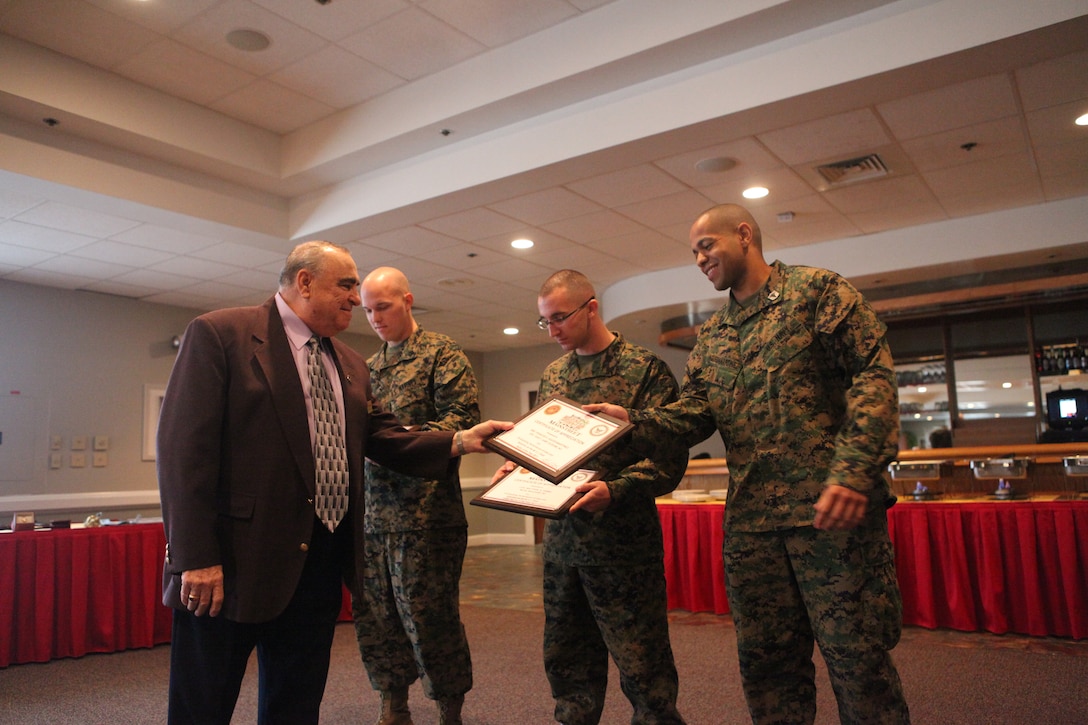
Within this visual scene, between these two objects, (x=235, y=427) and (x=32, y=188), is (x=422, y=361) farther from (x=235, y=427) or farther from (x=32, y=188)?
(x=32, y=188)

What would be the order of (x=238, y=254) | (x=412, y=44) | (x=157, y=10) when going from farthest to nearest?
1. (x=238, y=254)
2. (x=412, y=44)
3. (x=157, y=10)

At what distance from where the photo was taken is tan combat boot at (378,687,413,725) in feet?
9.74

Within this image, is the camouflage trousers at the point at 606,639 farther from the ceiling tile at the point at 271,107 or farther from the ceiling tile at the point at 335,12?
the ceiling tile at the point at 271,107

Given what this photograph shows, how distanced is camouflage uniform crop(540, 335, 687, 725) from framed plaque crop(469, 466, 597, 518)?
11cm

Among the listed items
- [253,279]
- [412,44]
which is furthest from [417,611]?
[253,279]

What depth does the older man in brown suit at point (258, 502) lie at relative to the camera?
70.5 inches

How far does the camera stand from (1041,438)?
795 centimetres

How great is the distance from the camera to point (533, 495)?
2.32m

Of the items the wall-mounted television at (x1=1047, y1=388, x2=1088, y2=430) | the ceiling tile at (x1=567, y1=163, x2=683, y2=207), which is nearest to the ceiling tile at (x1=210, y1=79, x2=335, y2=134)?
the ceiling tile at (x1=567, y1=163, x2=683, y2=207)

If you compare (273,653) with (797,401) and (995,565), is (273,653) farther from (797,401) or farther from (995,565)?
(995,565)

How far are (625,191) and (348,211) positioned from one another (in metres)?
2.16

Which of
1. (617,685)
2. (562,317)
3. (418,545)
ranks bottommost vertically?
(617,685)

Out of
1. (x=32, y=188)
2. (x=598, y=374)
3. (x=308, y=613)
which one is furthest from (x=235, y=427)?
(x=32, y=188)

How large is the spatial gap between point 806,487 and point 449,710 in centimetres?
161
